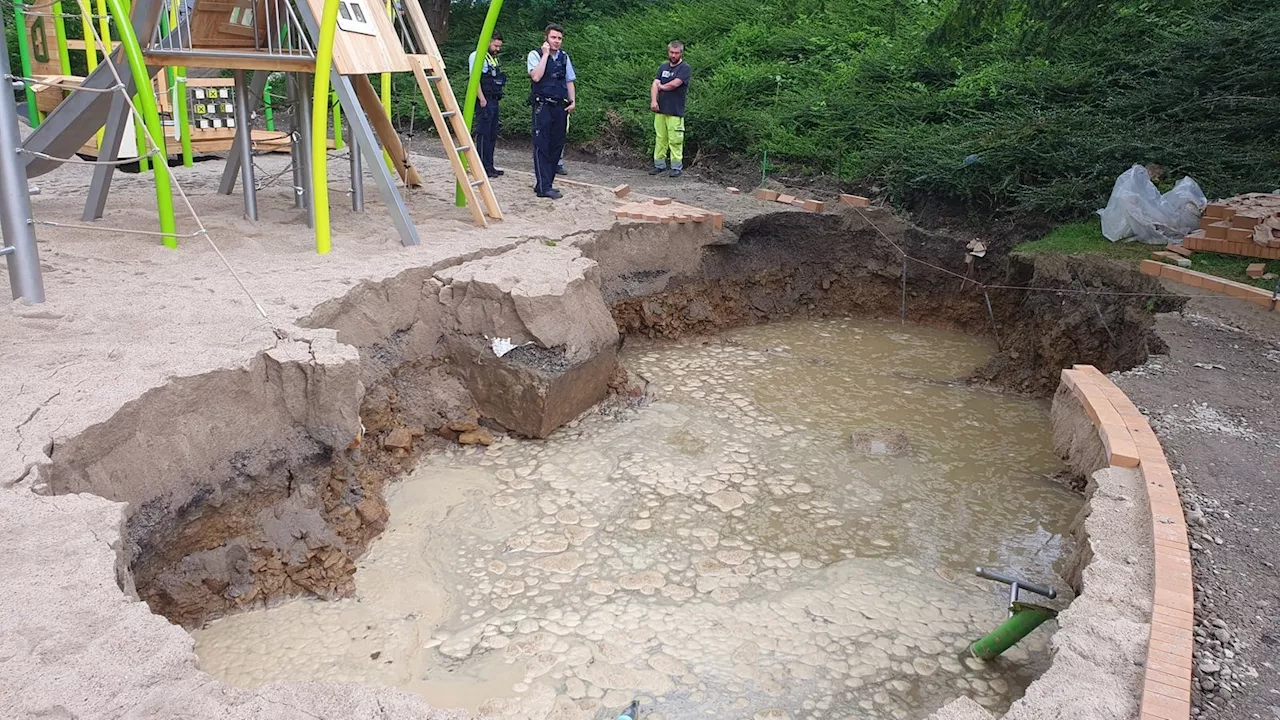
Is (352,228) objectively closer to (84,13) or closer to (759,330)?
(84,13)

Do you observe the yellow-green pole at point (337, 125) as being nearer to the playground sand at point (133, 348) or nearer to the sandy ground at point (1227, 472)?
the playground sand at point (133, 348)

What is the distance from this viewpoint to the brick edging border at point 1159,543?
2768 millimetres

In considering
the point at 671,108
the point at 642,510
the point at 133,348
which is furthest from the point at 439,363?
the point at 671,108

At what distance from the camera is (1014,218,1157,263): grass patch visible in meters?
7.61

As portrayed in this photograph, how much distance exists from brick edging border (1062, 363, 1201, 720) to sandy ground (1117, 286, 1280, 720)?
0.36ft

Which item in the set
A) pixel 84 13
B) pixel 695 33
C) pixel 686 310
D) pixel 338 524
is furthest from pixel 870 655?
pixel 695 33

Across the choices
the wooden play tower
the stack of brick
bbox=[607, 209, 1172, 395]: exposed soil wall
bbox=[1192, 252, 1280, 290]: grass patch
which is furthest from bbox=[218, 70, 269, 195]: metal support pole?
the stack of brick

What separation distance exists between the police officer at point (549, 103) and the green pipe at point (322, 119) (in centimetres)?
267

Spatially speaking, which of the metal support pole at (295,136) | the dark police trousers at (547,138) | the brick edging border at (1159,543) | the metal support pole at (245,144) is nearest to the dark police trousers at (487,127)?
the dark police trousers at (547,138)

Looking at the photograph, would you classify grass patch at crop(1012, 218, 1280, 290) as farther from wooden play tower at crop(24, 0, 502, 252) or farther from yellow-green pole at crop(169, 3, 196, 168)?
yellow-green pole at crop(169, 3, 196, 168)

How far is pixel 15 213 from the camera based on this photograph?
4789mm

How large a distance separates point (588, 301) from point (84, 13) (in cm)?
354

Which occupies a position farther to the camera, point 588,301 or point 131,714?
point 588,301

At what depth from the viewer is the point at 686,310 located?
8.17 m
